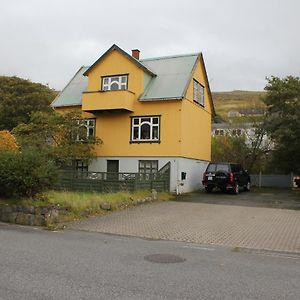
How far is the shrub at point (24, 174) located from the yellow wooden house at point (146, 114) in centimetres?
1243

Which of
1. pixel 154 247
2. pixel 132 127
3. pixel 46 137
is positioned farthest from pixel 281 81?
pixel 154 247

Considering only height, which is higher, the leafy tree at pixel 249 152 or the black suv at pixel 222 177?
the leafy tree at pixel 249 152

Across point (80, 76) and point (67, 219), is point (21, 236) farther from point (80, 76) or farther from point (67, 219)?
point (80, 76)

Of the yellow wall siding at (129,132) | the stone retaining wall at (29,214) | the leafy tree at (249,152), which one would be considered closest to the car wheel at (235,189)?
the yellow wall siding at (129,132)

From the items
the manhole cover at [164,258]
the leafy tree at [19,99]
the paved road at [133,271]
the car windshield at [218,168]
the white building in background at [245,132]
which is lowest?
the manhole cover at [164,258]

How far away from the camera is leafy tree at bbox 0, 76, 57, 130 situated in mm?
46781

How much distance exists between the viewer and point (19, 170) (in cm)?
1551

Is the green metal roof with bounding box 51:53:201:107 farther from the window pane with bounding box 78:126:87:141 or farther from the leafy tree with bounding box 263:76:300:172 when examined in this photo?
the leafy tree with bounding box 263:76:300:172

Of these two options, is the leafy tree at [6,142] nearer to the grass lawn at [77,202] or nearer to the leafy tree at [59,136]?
the grass lawn at [77,202]

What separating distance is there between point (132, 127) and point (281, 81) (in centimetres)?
1269

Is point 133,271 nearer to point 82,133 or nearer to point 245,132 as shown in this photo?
point 82,133

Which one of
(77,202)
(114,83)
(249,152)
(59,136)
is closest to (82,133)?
(59,136)

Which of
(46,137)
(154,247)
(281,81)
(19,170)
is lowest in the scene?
(154,247)

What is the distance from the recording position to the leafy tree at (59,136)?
2792 centimetres
